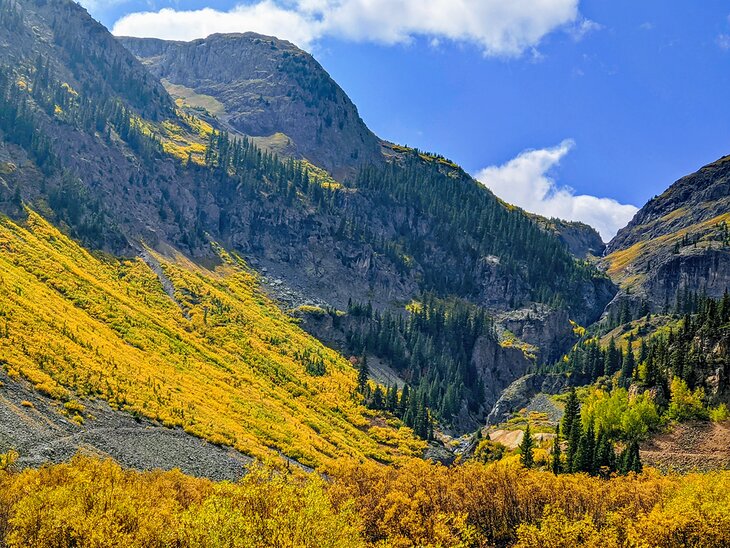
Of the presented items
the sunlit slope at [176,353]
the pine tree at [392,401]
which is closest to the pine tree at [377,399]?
the pine tree at [392,401]

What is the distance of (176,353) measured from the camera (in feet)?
395

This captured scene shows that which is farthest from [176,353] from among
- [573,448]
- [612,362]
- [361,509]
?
[612,362]

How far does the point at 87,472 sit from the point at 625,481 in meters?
57.1

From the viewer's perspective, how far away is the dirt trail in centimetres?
8125

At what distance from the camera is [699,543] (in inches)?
1973

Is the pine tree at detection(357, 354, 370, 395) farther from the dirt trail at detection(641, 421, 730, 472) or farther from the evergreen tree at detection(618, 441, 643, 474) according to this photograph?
the evergreen tree at detection(618, 441, 643, 474)

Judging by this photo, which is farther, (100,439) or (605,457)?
(605,457)

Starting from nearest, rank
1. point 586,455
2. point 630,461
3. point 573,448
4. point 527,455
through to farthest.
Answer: point 630,461 < point 586,455 < point 573,448 < point 527,455

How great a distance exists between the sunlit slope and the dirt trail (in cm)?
5030

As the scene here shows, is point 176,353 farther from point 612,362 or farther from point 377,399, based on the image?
point 612,362

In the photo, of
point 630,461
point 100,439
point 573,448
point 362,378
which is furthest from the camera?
point 362,378

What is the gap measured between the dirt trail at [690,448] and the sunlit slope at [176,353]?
50295 millimetres

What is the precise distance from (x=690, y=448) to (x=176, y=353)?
9170 cm

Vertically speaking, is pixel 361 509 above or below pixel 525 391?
below
